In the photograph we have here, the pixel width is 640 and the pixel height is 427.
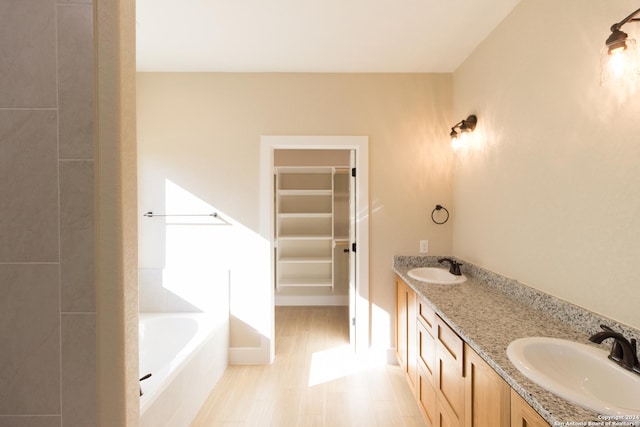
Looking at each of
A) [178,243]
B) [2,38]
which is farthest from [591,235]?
[178,243]

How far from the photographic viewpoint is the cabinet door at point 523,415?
80cm

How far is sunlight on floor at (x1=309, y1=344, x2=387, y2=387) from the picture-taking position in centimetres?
234

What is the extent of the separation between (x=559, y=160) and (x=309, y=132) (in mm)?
1840

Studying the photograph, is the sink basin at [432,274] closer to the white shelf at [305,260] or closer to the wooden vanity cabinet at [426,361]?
the wooden vanity cabinet at [426,361]

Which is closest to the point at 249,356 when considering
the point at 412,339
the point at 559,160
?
the point at 412,339

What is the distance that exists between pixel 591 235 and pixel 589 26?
3.13 feet

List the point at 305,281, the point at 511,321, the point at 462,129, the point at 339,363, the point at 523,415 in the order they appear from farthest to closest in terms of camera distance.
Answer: the point at 305,281 < the point at 339,363 < the point at 462,129 < the point at 511,321 < the point at 523,415

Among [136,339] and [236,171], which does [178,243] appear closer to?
[236,171]

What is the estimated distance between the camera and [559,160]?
1.38 meters

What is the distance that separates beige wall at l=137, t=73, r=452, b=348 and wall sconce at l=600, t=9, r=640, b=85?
4.94ft

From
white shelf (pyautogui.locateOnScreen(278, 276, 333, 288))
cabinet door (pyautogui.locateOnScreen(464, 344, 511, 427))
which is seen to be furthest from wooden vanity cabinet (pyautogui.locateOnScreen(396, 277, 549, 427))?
white shelf (pyautogui.locateOnScreen(278, 276, 333, 288))

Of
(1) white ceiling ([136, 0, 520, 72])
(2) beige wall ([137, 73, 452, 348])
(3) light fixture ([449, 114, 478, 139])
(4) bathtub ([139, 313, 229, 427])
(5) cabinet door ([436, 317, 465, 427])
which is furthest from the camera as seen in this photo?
(2) beige wall ([137, 73, 452, 348])

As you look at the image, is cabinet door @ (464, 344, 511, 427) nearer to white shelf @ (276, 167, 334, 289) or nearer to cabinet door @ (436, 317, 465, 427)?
cabinet door @ (436, 317, 465, 427)

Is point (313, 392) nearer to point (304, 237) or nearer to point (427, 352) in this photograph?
point (427, 352)
